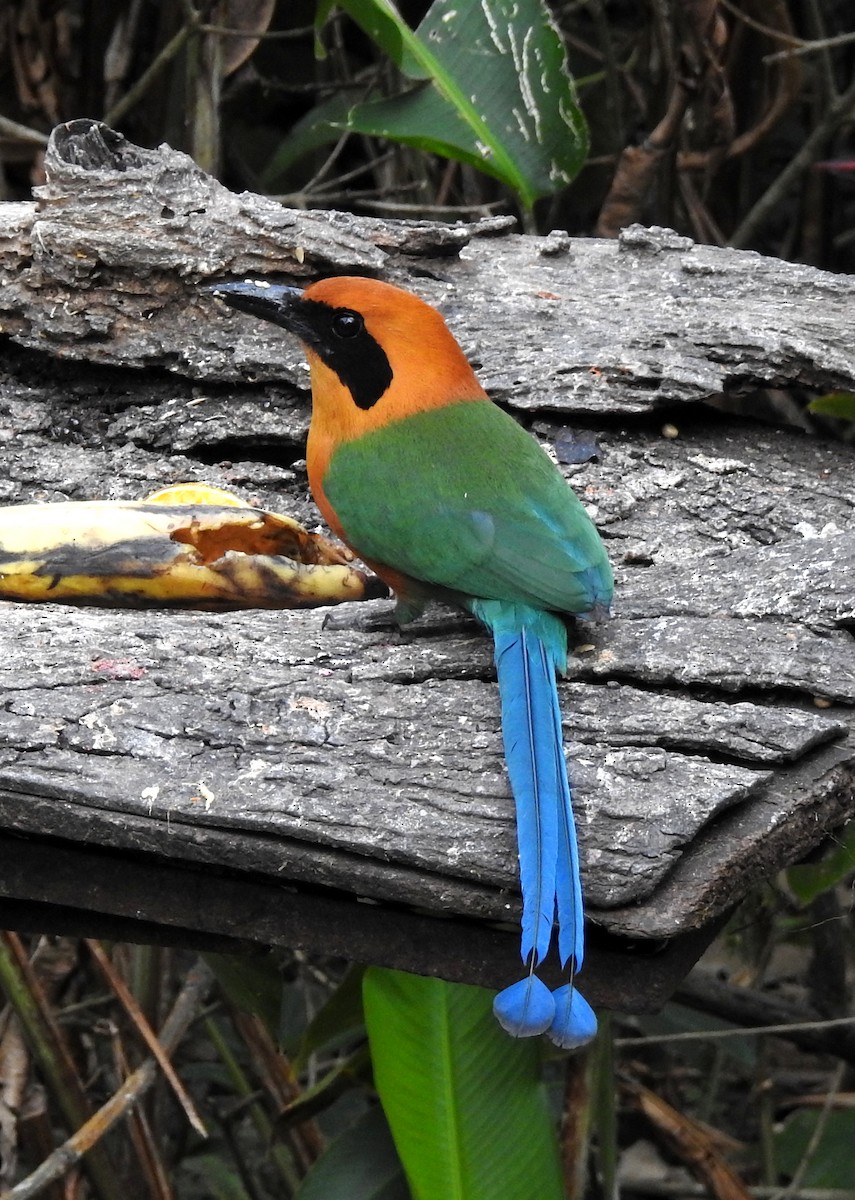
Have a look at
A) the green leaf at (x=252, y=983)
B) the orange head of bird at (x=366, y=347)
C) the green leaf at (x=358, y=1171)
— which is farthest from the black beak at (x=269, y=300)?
the green leaf at (x=358, y=1171)

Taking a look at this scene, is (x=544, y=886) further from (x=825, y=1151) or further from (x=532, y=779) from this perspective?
(x=825, y=1151)

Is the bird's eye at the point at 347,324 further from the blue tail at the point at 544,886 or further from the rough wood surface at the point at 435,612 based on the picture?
the blue tail at the point at 544,886

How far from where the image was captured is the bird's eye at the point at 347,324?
Answer: 6.63 feet

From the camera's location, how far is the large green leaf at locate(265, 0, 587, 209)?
2.72 meters

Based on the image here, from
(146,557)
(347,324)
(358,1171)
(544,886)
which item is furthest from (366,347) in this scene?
(358,1171)

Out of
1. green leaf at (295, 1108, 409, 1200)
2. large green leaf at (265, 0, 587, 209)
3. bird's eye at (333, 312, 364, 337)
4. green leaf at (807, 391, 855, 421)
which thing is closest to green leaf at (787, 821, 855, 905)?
green leaf at (807, 391, 855, 421)

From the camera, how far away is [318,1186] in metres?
2.37

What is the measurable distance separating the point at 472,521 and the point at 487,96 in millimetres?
1316

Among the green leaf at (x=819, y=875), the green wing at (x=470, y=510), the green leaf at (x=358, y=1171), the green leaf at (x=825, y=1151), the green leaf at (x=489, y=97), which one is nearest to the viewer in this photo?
the green wing at (x=470, y=510)

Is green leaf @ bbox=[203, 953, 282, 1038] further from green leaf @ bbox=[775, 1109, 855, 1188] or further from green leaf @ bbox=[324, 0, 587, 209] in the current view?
green leaf @ bbox=[324, 0, 587, 209]

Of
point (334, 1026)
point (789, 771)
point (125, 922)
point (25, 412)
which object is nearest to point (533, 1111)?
point (334, 1026)

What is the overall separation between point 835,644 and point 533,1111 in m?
0.87

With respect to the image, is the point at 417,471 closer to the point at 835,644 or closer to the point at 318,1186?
the point at 835,644

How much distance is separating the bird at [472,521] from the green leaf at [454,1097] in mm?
615
